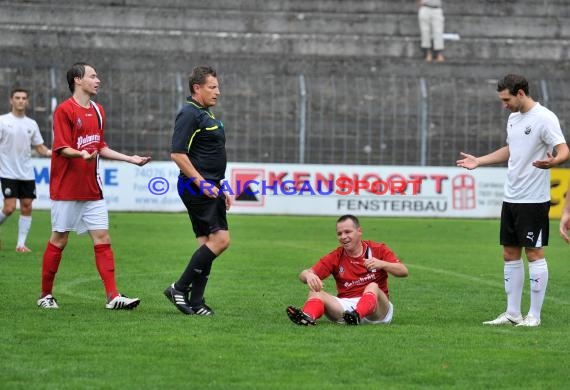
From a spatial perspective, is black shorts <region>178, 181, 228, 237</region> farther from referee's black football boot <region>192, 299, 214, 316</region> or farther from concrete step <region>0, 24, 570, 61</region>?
concrete step <region>0, 24, 570, 61</region>

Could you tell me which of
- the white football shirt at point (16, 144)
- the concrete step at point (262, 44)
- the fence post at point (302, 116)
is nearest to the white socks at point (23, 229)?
the white football shirt at point (16, 144)

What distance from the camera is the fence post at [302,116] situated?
26.6 metres

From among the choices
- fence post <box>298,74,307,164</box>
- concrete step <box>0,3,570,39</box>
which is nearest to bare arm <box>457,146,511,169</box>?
fence post <box>298,74,307,164</box>

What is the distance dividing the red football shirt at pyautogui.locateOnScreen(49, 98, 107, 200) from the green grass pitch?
100 centimetres

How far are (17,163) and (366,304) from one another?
28.7ft

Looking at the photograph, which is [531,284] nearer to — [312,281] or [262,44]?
[312,281]

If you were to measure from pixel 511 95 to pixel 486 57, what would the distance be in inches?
875

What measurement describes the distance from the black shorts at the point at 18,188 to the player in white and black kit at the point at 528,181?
8.78m

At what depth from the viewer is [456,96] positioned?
2798 centimetres

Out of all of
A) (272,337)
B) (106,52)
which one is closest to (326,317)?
(272,337)

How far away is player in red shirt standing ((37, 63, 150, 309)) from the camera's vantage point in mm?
10359

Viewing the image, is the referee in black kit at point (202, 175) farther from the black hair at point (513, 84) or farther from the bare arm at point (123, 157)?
the black hair at point (513, 84)

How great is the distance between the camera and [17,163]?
668 inches

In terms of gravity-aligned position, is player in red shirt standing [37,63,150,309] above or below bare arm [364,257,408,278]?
above
